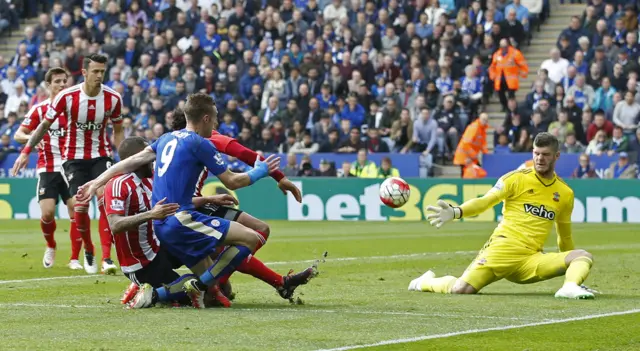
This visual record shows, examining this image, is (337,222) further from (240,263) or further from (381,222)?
(240,263)

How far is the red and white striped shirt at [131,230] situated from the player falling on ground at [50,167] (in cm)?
428

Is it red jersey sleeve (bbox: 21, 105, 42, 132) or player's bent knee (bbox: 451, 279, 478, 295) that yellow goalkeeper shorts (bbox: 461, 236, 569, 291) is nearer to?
player's bent knee (bbox: 451, 279, 478, 295)

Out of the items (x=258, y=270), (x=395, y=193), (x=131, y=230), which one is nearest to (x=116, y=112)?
(x=395, y=193)

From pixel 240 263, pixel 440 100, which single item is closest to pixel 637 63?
pixel 440 100

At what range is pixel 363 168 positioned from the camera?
83.3 ft

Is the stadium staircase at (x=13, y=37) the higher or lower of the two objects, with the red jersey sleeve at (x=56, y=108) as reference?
higher

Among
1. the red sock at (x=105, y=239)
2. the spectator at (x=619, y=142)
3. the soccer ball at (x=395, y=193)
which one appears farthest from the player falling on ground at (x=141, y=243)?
the spectator at (x=619, y=142)

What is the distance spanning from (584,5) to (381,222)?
9.11m

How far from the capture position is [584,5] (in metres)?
29.8

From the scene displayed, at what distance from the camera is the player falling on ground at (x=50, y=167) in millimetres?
14266

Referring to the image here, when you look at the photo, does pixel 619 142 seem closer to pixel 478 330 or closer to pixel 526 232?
pixel 526 232

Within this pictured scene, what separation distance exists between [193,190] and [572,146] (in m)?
16.2

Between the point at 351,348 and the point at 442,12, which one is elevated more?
the point at 442,12

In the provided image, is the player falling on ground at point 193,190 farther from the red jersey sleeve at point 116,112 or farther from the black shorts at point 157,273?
the red jersey sleeve at point 116,112
